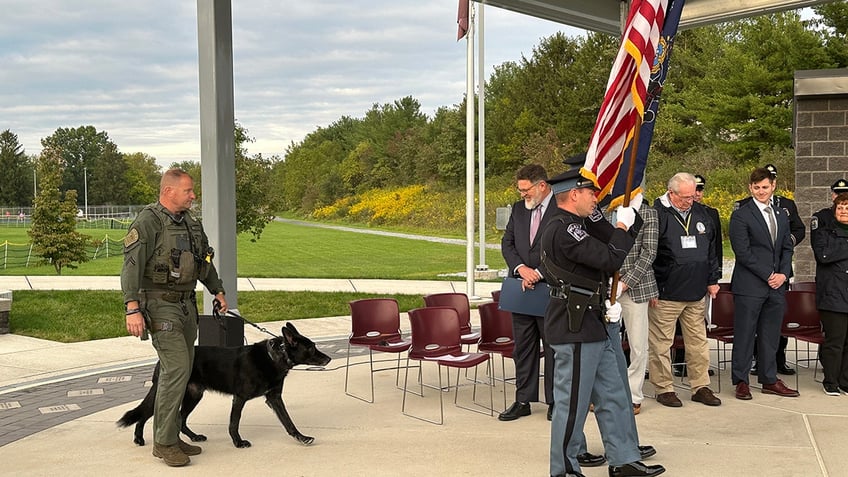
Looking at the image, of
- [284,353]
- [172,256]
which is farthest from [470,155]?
[172,256]

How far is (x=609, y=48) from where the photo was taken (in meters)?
47.2

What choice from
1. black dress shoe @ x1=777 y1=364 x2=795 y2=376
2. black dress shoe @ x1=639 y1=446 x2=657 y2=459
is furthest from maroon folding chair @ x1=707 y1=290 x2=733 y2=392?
black dress shoe @ x1=639 y1=446 x2=657 y2=459

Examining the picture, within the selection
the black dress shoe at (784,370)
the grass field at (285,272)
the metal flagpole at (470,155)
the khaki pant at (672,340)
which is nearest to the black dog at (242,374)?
the khaki pant at (672,340)

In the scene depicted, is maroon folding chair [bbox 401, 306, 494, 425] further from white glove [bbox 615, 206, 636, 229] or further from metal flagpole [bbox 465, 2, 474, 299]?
metal flagpole [bbox 465, 2, 474, 299]

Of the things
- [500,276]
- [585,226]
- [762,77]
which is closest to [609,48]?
[762,77]

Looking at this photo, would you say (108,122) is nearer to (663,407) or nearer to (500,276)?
(500,276)

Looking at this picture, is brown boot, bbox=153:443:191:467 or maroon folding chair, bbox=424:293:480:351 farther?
maroon folding chair, bbox=424:293:480:351

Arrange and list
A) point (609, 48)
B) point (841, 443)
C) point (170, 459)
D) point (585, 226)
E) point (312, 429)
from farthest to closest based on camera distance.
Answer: point (609, 48) → point (312, 429) → point (841, 443) → point (170, 459) → point (585, 226)

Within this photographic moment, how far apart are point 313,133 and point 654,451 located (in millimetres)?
87997

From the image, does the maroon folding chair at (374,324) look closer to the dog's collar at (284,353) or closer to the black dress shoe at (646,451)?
the dog's collar at (284,353)

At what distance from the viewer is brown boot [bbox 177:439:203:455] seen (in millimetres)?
5844

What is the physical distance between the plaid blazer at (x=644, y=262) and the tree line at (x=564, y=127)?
10.4m

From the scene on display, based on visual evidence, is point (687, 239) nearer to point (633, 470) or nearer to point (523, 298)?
point (523, 298)

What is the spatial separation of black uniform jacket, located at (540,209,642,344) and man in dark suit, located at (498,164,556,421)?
5.00ft
